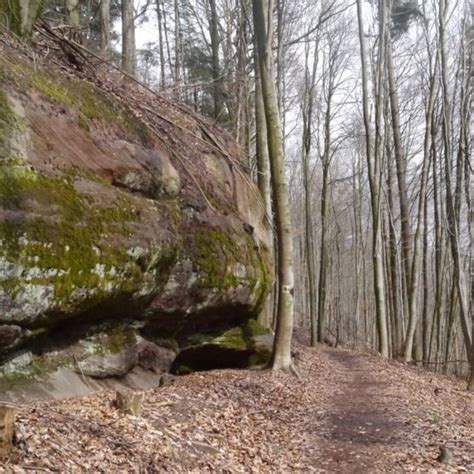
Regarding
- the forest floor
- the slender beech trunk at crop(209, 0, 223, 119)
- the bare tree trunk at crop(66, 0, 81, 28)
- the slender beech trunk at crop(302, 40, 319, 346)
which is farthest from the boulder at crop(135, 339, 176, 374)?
the slender beech trunk at crop(302, 40, 319, 346)

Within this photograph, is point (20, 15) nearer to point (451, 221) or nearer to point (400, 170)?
point (451, 221)

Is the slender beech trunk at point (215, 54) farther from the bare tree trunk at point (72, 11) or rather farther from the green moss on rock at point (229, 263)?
the green moss on rock at point (229, 263)

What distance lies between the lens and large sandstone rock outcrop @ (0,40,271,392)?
6062 mm

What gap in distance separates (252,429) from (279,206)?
5.17 metres

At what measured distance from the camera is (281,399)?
8.77 metres

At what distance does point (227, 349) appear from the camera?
1067cm

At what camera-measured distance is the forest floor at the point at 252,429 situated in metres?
4.37

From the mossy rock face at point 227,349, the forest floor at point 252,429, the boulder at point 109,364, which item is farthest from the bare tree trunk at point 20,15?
the mossy rock face at point 227,349

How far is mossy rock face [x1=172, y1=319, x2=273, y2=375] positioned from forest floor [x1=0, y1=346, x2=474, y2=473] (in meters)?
0.72

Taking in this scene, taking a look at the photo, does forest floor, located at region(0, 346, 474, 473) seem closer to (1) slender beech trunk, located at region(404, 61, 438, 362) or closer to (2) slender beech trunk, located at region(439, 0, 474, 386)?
(2) slender beech trunk, located at region(439, 0, 474, 386)

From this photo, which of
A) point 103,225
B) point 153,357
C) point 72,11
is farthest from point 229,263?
point 72,11

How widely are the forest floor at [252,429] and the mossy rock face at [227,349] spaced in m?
0.72

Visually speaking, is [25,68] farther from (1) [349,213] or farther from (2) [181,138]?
(1) [349,213]

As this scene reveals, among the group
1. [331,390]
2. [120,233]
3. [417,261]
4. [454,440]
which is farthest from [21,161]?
[417,261]
